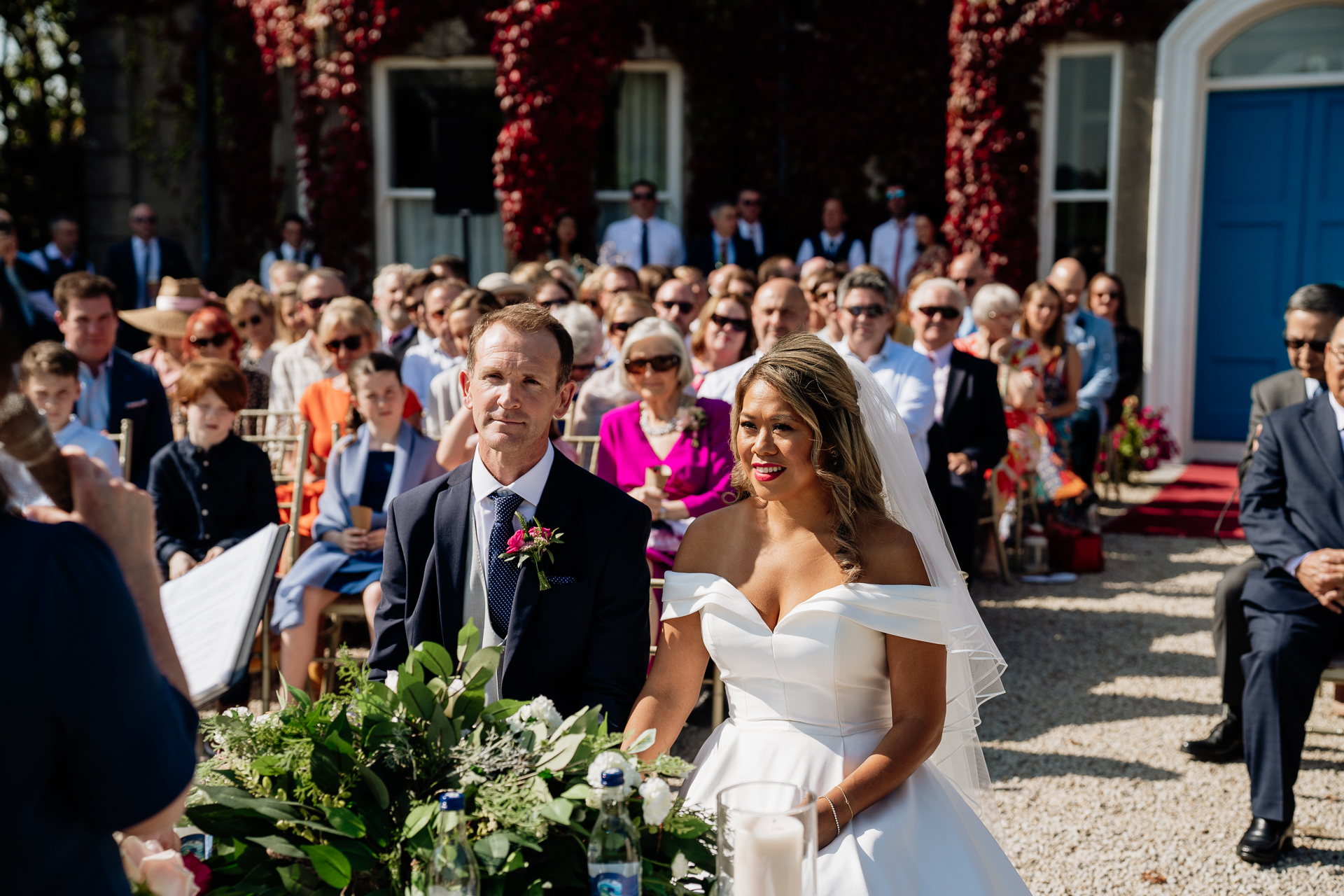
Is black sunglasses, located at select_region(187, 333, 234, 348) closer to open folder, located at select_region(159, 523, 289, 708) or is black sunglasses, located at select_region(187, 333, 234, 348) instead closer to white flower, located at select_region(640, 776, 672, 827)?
open folder, located at select_region(159, 523, 289, 708)

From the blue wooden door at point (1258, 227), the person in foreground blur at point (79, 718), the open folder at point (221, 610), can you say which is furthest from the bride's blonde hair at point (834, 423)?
the blue wooden door at point (1258, 227)

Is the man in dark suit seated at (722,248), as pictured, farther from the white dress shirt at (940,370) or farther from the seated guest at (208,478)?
the seated guest at (208,478)

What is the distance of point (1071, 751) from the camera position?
4.70 metres

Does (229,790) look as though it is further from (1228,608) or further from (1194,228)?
(1194,228)

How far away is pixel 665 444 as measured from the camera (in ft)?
16.0

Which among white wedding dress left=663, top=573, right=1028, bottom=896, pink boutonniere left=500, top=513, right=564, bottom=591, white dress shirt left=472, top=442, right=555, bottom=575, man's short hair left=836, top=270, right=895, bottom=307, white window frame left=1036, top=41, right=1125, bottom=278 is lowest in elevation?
white wedding dress left=663, top=573, right=1028, bottom=896

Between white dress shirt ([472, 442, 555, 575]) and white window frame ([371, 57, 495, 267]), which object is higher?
white window frame ([371, 57, 495, 267])

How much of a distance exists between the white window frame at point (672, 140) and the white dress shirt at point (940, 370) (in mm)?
6669

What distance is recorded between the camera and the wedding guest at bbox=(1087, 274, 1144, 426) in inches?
390

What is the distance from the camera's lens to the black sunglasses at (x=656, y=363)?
4805mm

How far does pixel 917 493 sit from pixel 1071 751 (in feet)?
7.39

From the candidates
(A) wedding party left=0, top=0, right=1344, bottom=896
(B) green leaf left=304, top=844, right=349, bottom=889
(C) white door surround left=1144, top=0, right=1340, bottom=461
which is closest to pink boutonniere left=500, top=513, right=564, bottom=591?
(A) wedding party left=0, top=0, right=1344, bottom=896

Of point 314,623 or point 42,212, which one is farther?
point 42,212

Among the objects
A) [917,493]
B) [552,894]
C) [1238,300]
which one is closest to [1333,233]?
[1238,300]
